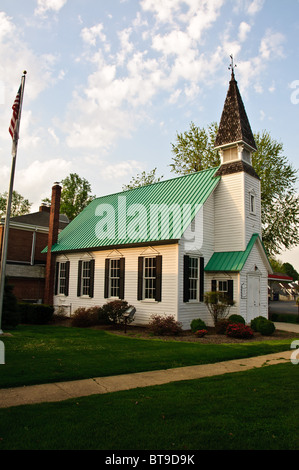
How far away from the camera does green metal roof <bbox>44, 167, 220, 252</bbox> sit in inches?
681

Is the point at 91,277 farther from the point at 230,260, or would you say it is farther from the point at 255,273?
the point at 255,273

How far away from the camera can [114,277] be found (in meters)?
19.1

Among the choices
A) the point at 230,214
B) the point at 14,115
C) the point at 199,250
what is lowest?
the point at 199,250

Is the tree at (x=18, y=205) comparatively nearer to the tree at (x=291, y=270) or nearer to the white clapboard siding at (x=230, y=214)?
the white clapboard siding at (x=230, y=214)

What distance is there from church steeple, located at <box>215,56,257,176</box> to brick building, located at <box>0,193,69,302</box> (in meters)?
14.7

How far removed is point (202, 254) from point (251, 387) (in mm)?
10890

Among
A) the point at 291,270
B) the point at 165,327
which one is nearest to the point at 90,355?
the point at 165,327

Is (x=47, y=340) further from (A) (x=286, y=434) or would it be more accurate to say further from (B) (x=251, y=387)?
(A) (x=286, y=434)

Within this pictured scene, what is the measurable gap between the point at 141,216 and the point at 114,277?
368 cm

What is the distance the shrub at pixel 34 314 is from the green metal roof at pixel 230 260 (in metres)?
8.39

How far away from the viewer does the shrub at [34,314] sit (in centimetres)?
1767

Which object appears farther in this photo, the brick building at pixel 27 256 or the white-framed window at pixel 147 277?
the brick building at pixel 27 256
